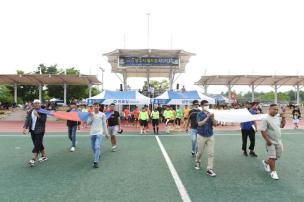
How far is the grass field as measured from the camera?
5598mm

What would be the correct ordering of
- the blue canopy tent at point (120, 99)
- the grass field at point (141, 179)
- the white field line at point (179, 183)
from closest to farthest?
the white field line at point (179, 183), the grass field at point (141, 179), the blue canopy tent at point (120, 99)

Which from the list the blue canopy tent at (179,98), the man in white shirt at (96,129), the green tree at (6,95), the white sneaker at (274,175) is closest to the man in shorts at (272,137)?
the white sneaker at (274,175)

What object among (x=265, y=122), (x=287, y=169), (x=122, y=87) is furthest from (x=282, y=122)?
(x=122, y=87)

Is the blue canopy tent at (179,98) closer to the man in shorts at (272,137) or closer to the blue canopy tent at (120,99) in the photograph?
the blue canopy tent at (120,99)

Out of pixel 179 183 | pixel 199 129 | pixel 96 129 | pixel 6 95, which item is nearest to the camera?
→ pixel 179 183

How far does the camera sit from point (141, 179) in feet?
22.5

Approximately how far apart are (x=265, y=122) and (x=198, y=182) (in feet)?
6.78

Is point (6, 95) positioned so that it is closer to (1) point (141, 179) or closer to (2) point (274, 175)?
(1) point (141, 179)

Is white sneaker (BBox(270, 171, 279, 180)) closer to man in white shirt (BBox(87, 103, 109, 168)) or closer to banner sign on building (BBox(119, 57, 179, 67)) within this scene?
man in white shirt (BBox(87, 103, 109, 168))

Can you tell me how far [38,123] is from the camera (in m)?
8.55

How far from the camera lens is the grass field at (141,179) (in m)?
5.60

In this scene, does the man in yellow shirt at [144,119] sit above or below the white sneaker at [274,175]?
above

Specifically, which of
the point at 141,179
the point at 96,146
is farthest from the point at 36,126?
the point at 141,179

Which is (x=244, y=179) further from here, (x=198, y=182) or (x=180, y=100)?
(x=180, y=100)
